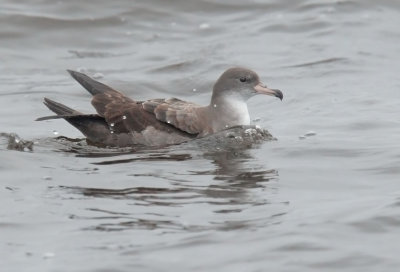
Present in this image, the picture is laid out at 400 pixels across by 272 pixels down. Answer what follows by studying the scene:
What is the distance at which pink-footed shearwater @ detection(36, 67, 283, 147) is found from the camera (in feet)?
32.9

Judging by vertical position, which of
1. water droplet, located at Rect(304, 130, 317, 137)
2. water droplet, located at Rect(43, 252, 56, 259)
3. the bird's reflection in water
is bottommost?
water droplet, located at Rect(43, 252, 56, 259)

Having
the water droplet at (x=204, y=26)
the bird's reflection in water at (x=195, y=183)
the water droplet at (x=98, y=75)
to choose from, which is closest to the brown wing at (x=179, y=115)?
the bird's reflection in water at (x=195, y=183)

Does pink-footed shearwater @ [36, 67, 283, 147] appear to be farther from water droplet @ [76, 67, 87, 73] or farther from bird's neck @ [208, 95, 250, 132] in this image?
water droplet @ [76, 67, 87, 73]

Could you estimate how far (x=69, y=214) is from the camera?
793 cm

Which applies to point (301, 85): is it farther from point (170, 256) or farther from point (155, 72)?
point (170, 256)

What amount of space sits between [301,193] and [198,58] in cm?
648

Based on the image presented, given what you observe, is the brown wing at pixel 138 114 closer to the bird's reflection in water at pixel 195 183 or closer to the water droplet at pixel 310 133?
the bird's reflection in water at pixel 195 183

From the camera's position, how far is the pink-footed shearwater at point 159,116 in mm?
10016

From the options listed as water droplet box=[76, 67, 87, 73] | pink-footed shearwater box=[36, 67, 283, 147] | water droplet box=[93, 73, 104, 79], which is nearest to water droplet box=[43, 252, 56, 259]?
pink-footed shearwater box=[36, 67, 283, 147]

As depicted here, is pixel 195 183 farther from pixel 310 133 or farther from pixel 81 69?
pixel 81 69

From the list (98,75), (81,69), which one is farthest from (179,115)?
(81,69)

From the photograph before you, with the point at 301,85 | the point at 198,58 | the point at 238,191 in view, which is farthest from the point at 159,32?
the point at 238,191

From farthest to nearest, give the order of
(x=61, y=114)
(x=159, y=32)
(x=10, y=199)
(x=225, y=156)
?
(x=159, y=32), (x=61, y=114), (x=225, y=156), (x=10, y=199)

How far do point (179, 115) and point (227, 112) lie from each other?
1.85 feet
